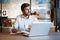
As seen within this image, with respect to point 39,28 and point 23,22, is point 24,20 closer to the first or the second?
point 23,22

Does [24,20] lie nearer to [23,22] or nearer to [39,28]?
[23,22]

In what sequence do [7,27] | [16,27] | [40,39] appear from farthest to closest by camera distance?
[7,27] → [16,27] → [40,39]

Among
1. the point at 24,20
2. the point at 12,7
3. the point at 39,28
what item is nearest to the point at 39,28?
the point at 39,28

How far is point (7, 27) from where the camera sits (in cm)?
439

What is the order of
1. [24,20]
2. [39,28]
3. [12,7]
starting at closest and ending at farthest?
[39,28]
[24,20]
[12,7]

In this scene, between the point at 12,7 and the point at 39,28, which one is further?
the point at 12,7

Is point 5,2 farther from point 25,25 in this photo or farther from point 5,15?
point 25,25

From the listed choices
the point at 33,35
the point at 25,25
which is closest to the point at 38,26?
the point at 33,35

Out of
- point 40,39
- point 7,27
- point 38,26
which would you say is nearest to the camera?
point 40,39

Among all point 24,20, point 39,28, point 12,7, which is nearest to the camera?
point 39,28

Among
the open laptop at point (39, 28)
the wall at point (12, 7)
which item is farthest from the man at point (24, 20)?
the wall at point (12, 7)

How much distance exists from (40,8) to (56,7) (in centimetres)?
46

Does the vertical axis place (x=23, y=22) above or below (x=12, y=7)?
below

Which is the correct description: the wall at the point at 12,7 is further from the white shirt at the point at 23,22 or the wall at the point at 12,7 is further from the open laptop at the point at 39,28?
the open laptop at the point at 39,28
